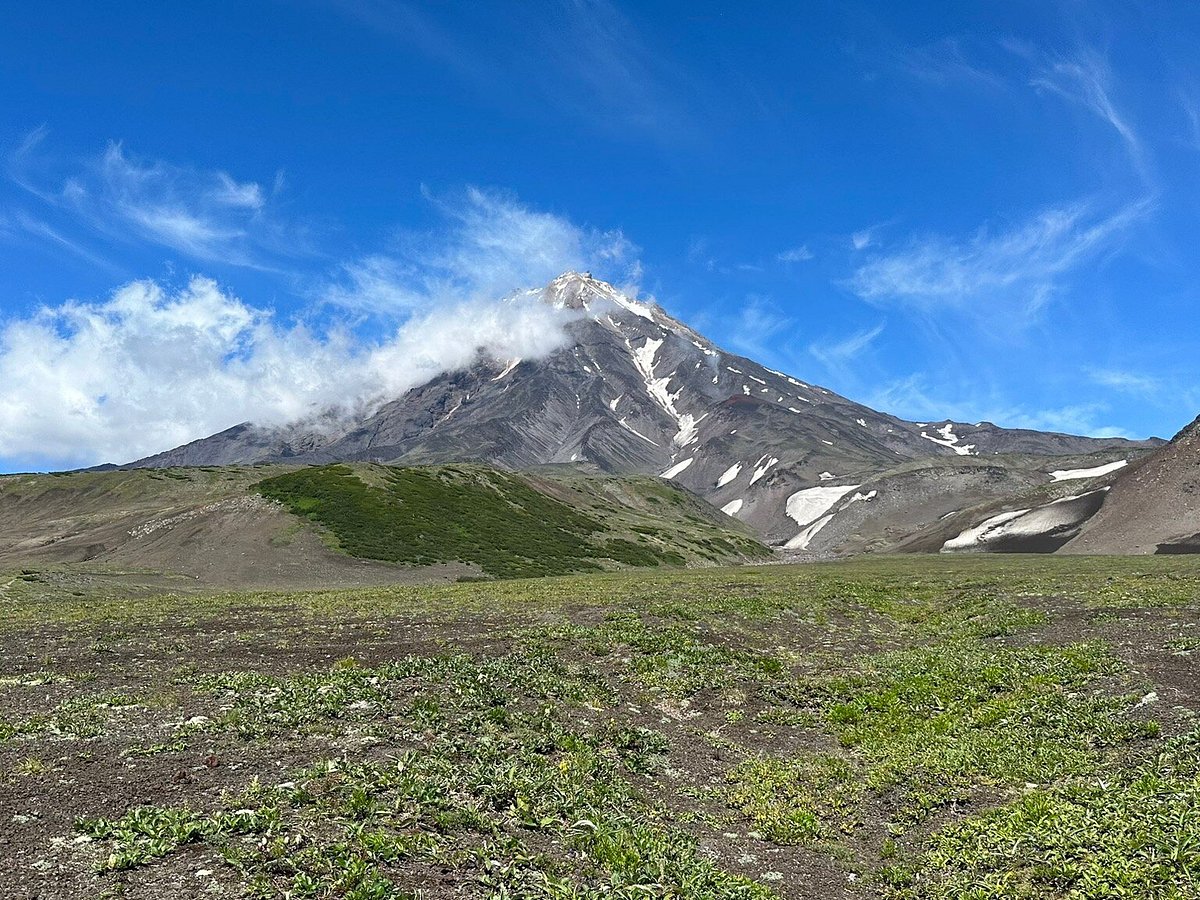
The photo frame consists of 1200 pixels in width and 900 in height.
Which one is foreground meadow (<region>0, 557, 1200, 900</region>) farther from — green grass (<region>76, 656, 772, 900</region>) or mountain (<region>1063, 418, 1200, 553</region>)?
mountain (<region>1063, 418, 1200, 553</region>)

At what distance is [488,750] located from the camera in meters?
16.3

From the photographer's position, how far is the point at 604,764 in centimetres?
1683

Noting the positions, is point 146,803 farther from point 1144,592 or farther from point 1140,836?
point 1144,592

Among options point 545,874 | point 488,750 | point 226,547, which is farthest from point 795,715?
point 226,547

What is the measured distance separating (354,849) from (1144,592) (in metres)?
44.8

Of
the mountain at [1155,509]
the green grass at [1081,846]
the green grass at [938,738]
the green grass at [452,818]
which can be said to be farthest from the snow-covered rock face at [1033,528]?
the green grass at [452,818]

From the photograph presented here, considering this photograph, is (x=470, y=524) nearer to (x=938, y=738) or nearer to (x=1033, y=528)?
(x=1033, y=528)

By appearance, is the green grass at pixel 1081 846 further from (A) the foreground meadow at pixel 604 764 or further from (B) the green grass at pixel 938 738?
(B) the green grass at pixel 938 738

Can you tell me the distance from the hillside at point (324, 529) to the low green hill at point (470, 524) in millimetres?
414

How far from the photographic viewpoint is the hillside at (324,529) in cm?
10569

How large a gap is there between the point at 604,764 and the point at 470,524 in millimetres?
131531

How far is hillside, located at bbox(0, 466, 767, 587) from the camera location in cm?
10569

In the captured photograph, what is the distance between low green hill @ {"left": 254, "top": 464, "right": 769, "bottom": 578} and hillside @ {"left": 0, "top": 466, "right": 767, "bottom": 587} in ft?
1.36

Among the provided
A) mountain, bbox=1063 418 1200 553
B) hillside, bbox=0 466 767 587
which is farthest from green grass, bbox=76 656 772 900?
mountain, bbox=1063 418 1200 553
